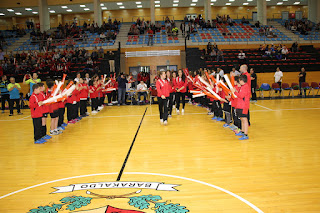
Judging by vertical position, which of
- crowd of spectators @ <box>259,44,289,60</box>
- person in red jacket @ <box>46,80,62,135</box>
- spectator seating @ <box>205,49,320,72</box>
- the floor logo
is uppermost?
crowd of spectators @ <box>259,44,289,60</box>

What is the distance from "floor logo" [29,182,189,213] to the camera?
3549 mm

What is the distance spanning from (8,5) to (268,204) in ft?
124

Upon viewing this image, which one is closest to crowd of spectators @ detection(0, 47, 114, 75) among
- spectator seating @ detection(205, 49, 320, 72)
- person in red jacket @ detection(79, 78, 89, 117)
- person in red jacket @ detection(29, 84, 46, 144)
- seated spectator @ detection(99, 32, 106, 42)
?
seated spectator @ detection(99, 32, 106, 42)

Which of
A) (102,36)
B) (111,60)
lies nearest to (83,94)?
(111,60)

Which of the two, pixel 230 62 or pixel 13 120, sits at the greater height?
pixel 230 62

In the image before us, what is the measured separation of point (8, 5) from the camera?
108ft

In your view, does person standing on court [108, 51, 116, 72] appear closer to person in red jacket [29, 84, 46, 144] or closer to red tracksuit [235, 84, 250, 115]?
person in red jacket [29, 84, 46, 144]

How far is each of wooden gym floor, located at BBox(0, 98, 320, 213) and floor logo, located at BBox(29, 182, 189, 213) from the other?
2 cm

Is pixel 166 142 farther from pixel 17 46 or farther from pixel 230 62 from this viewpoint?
pixel 17 46

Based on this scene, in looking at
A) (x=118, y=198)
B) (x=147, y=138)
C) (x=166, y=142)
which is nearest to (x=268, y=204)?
(x=118, y=198)

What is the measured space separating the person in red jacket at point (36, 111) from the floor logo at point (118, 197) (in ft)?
12.4

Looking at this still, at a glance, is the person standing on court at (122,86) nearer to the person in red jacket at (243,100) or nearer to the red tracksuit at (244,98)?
the person in red jacket at (243,100)

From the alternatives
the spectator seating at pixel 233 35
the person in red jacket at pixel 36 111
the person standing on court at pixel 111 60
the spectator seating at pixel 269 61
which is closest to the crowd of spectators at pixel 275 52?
the spectator seating at pixel 269 61

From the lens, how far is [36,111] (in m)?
7.51
